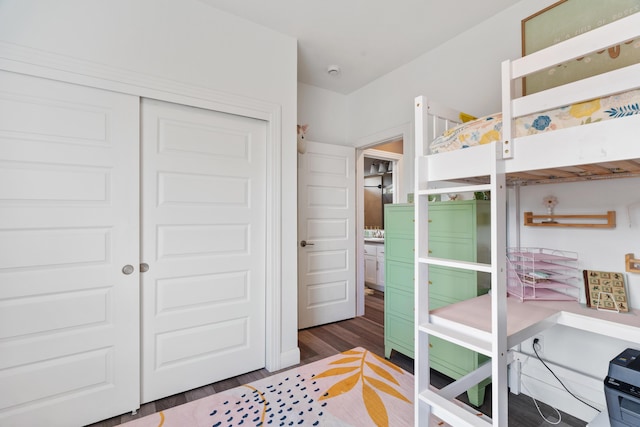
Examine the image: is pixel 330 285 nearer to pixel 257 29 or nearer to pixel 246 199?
pixel 246 199

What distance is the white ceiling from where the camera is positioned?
2.15m

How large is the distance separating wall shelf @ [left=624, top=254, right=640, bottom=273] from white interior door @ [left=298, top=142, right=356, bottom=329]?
2323mm

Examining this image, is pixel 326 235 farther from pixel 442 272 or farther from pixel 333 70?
pixel 333 70

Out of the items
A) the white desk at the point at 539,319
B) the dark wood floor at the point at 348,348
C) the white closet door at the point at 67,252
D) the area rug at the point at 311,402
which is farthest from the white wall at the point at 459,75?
the white closet door at the point at 67,252

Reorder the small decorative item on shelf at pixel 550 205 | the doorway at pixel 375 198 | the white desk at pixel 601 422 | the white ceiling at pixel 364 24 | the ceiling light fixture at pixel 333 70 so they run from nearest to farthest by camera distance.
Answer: the white desk at pixel 601 422 → the small decorative item on shelf at pixel 550 205 → the white ceiling at pixel 364 24 → the ceiling light fixture at pixel 333 70 → the doorway at pixel 375 198

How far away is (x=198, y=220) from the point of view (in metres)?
2.13

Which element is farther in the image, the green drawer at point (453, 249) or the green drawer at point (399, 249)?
the green drawer at point (399, 249)

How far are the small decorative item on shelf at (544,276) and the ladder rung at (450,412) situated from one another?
79 cm

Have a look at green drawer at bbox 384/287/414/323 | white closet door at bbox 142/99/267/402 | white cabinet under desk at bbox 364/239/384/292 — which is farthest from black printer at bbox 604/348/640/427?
white cabinet under desk at bbox 364/239/384/292

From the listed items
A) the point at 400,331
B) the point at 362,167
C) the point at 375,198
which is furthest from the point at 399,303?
the point at 375,198

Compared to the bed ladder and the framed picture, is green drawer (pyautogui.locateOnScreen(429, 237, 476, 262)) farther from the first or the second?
the framed picture

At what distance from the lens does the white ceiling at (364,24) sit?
2.15 m

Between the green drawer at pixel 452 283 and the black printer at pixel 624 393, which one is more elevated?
the green drawer at pixel 452 283

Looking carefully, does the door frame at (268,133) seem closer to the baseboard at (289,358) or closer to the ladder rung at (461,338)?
the baseboard at (289,358)
